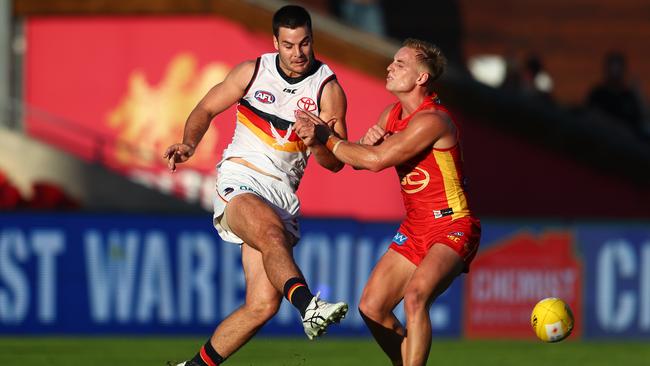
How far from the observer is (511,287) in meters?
16.6

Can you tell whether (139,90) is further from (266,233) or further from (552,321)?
(266,233)

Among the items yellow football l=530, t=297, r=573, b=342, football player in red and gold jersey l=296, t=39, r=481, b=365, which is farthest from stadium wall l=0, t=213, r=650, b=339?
football player in red and gold jersey l=296, t=39, r=481, b=365

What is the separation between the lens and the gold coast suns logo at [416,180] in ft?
33.4

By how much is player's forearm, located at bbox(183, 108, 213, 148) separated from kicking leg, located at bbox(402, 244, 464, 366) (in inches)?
71.4

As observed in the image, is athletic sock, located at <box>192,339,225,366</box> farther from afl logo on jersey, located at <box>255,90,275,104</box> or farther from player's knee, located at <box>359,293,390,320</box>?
afl logo on jersey, located at <box>255,90,275,104</box>

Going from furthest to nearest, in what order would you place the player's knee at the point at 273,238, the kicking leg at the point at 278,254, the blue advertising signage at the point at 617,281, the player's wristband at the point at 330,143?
the blue advertising signage at the point at 617,281, the player's wristband at the point at 330,143, the player's knee at the point at 273,238, the kicking leg at the point at 278,254

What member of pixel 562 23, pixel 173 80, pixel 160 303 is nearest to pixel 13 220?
pixel 160 303

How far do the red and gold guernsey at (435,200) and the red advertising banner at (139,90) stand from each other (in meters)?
9.63

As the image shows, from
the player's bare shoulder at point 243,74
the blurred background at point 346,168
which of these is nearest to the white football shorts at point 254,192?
the player's bare shoulder at point 243,74

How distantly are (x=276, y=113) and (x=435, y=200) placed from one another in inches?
50.0

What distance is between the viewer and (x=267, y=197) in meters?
10.2

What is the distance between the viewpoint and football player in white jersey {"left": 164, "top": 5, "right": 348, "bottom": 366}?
10.1m

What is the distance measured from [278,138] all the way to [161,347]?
5267 millimetres

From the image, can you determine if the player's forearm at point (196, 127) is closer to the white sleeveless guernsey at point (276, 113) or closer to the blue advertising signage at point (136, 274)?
the white sleeveless guernsey at point (276, 113)
